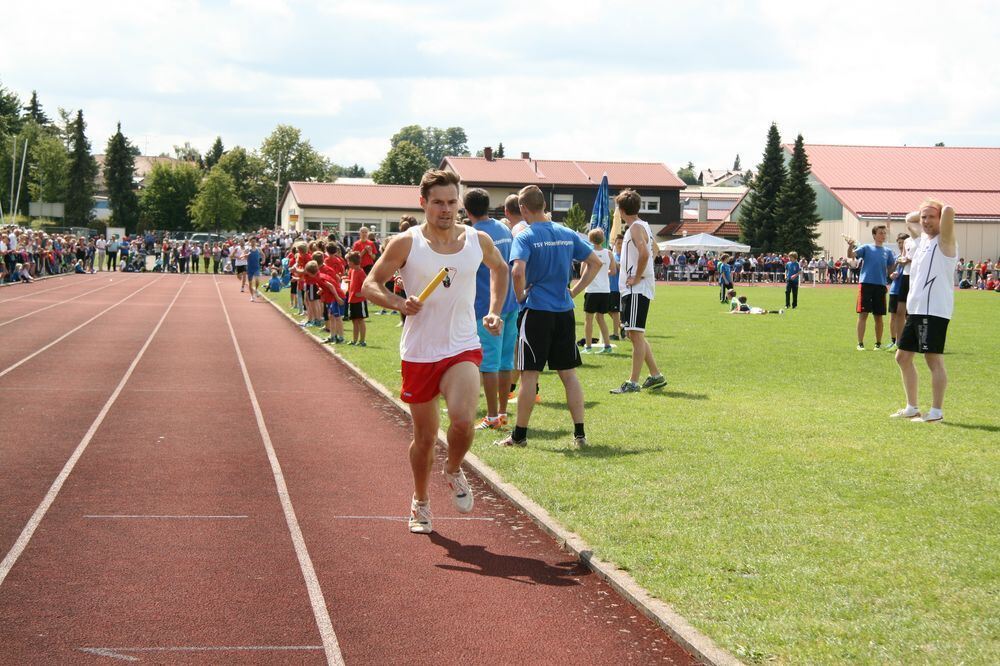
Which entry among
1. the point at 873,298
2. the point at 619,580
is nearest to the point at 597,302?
the point at 873,298

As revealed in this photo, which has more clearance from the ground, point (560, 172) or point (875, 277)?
point (560, 172)

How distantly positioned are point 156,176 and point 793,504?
4426 inches

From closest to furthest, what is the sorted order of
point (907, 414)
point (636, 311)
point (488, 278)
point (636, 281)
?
1. point (488, 278)
2. point (907, 414)
3. point (636, 281)
4. point (636, 311)

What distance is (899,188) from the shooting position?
3031 inches

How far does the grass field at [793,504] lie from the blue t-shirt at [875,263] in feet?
14.0

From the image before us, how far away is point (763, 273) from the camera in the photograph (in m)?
63.5

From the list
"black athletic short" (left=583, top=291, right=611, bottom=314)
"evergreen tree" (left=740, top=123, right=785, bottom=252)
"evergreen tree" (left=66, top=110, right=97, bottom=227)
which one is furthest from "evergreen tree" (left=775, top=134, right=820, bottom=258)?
"evergreen tree" (left=66, top=110, right=97, bottom=227)

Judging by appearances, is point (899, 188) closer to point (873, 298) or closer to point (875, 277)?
point (875, 277)

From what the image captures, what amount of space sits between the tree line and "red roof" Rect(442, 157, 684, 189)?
30359mm

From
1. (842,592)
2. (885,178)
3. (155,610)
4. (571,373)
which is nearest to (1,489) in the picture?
(155,610)

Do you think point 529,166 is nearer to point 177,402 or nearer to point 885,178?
point 885,178

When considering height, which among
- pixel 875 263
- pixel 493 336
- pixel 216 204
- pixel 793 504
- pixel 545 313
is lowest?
pixel 793 504

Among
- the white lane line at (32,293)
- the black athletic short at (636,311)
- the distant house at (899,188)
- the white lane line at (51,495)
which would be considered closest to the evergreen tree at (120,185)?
the distant house at (899,188)

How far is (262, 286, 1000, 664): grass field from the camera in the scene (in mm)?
4863
